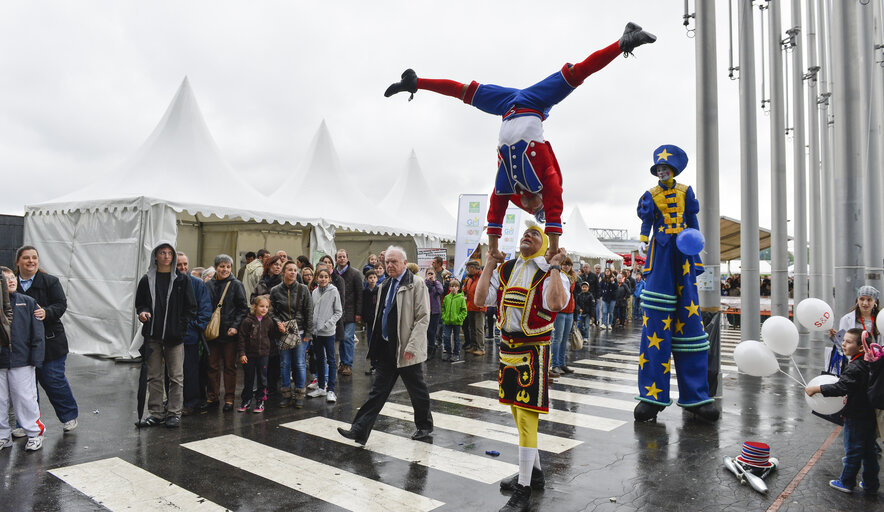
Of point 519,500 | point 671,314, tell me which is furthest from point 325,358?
point 519,500

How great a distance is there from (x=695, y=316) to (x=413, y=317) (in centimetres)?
321

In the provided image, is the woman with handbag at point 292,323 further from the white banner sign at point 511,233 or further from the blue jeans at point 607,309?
the blue jeans at point 607,309

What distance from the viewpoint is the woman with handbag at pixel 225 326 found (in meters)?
7.40

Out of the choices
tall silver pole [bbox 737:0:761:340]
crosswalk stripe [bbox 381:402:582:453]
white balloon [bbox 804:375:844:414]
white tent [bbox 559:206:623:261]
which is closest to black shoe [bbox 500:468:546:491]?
crosswalk stripe [bbox 381:402:582:453]

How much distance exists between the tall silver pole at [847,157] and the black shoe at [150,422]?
9.59 m

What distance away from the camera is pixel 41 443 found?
5.74 meters

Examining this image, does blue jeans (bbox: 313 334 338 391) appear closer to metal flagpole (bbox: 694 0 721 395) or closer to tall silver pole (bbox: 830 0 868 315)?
metal flagpole (bbox: 694 0 721 395)

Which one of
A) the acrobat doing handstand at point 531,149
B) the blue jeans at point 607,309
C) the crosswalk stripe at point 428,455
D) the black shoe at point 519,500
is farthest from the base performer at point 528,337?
the blue jeans at point 607,309

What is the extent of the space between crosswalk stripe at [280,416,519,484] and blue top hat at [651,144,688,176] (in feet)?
12.6

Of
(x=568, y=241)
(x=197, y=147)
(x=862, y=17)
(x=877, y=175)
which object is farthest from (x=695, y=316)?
(x=568, y=241)

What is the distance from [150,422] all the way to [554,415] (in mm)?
4619

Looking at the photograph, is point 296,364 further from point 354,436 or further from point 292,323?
point 354,436

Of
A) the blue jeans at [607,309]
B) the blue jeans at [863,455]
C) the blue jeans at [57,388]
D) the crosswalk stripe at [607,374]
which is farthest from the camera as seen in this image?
the blue jeans at [607,309]

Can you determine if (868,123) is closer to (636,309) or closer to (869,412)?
(869,412)
